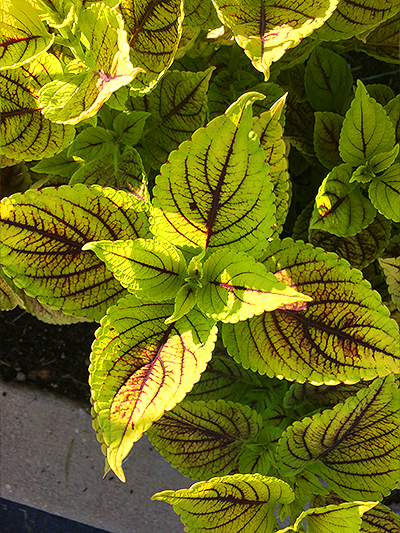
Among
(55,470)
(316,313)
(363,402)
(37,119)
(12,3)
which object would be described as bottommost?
(55,470)

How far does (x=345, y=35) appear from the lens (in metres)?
0.85

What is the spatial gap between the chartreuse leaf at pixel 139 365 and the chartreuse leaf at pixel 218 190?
0.39 ft

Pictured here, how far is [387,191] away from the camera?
3.19ft

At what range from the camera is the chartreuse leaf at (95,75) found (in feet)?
1.96

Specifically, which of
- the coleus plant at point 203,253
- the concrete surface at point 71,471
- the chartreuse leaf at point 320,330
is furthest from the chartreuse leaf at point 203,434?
the concrete surface at point 71,471

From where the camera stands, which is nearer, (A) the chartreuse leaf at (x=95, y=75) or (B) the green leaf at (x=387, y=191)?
(A) the chartreuse leaf at (x=95, y=75)

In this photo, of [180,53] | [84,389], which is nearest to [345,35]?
[180,53]

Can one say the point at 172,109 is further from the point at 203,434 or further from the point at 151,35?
the point at 203,434

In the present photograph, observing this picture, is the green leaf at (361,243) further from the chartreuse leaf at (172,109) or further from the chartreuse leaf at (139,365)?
the chartreuse leaf at (139,365)

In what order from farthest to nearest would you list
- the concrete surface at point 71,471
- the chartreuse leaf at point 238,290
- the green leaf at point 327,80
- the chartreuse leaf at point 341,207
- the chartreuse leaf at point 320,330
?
the concrete surface at point 71,471
the green leaf at point 327,80
the chartreuse leaf at point 341,207
the chartreuse leaf at point 320,330
the chartreuse leaf at point 238,290

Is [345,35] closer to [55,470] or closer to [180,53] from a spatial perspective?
[180,53]

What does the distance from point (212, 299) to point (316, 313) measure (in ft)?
0.56

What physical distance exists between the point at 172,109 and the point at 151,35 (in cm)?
25

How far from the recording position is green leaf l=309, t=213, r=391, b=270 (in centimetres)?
109
